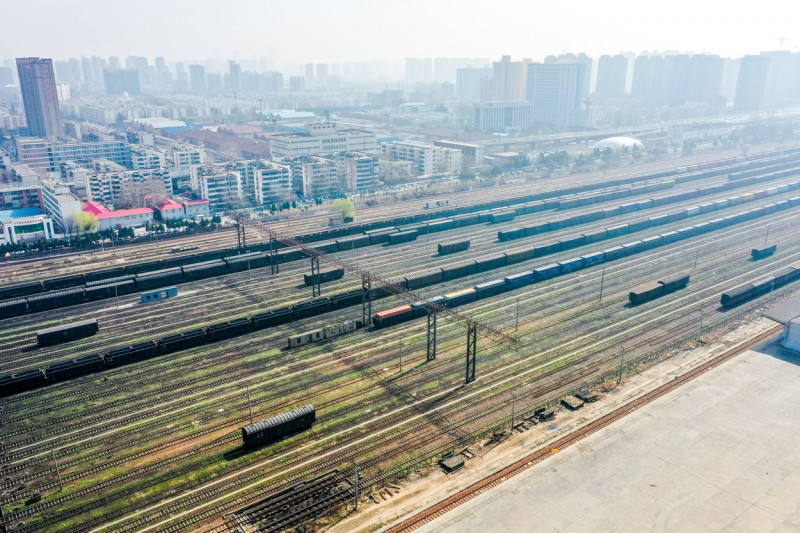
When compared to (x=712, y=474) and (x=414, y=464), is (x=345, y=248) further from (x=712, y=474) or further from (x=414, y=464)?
(x=712, y=474)

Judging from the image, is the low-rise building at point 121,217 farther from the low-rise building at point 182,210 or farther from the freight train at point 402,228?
the freight train at point 402,228

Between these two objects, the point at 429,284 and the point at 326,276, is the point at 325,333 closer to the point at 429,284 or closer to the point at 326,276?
the point at 326,276

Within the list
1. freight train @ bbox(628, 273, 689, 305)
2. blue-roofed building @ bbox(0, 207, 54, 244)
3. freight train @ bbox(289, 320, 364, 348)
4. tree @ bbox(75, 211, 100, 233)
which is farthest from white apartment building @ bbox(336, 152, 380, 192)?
freight train @ bbox(628, 273, 689, 305)

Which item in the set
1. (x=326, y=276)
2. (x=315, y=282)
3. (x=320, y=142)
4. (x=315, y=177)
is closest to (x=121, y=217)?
(x=315, y=177)

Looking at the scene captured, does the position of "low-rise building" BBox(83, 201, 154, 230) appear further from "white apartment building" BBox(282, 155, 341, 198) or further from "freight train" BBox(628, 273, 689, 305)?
"freight train" BBox(628, 273, 689, 305)

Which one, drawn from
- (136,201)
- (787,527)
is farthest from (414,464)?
(136,201)

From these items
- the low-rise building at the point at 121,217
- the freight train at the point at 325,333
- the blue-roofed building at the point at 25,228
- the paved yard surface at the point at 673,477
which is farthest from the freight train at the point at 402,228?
the paved yard surface at the point at 673,477
